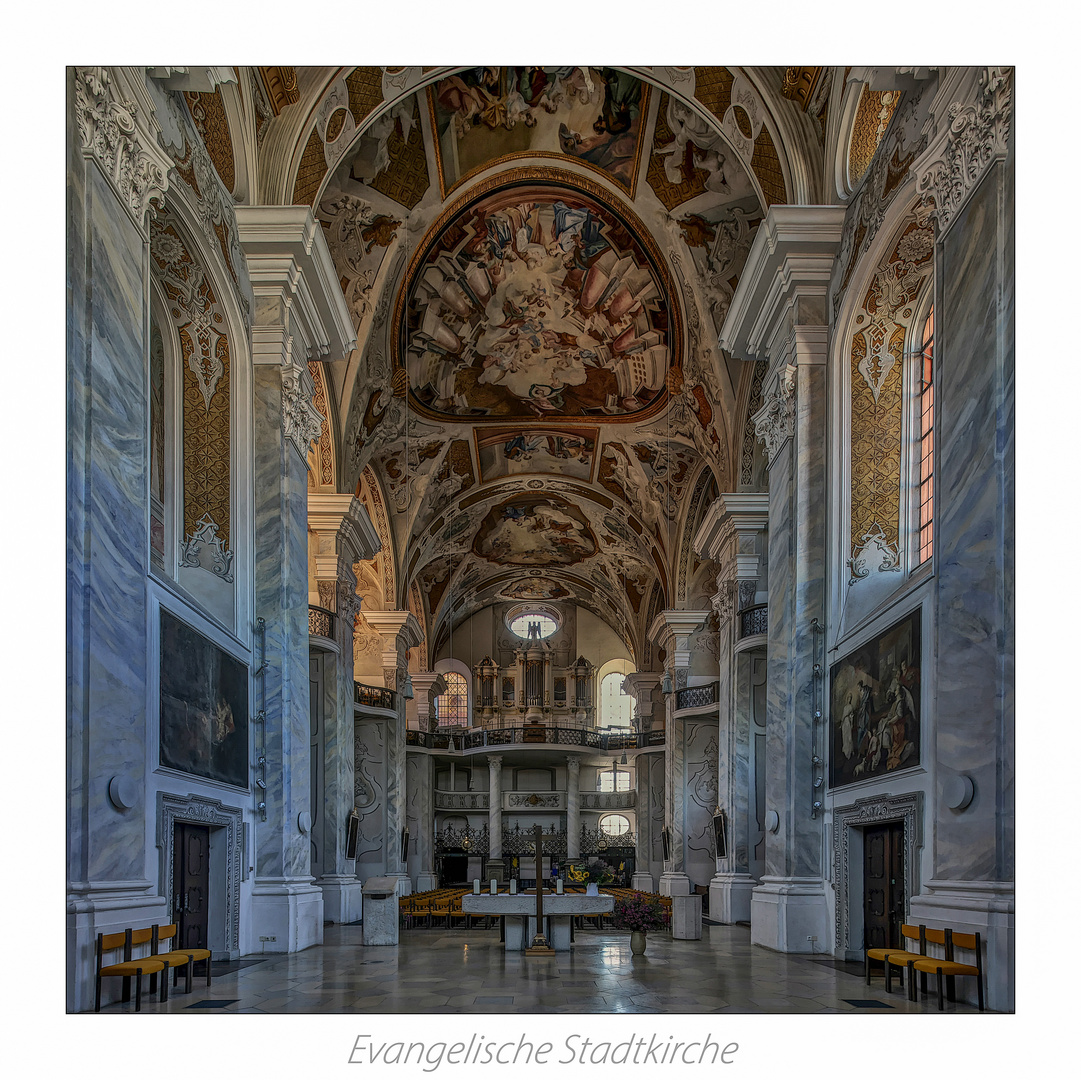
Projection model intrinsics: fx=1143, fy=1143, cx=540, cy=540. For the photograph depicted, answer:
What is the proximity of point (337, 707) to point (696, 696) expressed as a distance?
9.69 m

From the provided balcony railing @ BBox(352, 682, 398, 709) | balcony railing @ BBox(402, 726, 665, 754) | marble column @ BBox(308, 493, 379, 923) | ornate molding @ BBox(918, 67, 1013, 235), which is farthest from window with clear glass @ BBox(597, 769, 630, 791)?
ornate molding @ BBox(918, 67, 1013, 235)

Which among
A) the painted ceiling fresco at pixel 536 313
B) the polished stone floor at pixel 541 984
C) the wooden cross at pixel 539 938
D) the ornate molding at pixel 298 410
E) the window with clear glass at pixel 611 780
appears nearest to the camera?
the polished stone floor at pixel 541 984

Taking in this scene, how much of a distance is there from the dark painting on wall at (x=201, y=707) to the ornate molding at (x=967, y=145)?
751 cm

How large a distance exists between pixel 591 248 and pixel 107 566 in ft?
45.8

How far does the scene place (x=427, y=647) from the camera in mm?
37312

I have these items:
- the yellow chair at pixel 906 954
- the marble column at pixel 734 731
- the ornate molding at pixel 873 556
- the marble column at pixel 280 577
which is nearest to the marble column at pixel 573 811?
the marble column at pixel 734 731

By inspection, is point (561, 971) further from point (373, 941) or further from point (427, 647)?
point (427, 647)

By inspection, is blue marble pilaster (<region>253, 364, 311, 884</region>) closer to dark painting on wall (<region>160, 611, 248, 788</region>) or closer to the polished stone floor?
dark painting on wall (<region>160, 611, 248, 788</region>)

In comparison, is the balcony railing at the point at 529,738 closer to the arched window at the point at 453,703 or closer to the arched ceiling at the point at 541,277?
the arched window at the point at 453,703

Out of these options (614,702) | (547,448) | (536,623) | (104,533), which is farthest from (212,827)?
(614,702)

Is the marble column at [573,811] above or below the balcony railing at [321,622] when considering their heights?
below

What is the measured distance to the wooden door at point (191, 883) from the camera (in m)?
11.0

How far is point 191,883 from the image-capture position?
11469 mm

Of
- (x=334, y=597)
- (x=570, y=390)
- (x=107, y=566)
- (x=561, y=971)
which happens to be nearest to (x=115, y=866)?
(x=107, y=566)
